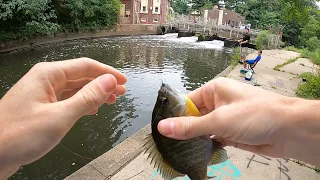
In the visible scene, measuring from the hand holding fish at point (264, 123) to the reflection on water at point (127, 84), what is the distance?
371 cm

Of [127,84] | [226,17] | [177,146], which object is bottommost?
[127,84]

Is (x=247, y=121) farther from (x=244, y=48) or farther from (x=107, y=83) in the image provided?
(x=244, y=48)

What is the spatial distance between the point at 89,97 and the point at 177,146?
736 millimetres

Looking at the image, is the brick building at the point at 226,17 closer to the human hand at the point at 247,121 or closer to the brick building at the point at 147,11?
the brick building at the point at 147,11

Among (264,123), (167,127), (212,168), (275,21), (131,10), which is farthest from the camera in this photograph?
(275,21)

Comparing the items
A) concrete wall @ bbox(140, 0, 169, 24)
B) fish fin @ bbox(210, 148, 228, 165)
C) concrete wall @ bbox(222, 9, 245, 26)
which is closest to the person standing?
fish fin @ bbox(210, 148, 228, 165)

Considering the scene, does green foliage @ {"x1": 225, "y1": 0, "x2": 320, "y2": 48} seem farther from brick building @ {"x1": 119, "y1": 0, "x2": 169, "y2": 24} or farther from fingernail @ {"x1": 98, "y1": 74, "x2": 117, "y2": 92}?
brick building @ {"x1": 119, "y1": 0, "x2": 169, "y2": 24}

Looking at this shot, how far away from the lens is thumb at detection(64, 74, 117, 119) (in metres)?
1.64

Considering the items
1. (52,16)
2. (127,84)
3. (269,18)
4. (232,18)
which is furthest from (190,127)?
(232,18)

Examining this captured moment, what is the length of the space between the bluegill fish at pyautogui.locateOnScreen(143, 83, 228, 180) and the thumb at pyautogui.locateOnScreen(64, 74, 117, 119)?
0.41m

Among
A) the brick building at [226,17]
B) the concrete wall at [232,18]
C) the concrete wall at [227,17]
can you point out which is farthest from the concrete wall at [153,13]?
the concrete wall at [232,18]

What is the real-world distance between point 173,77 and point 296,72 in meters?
6.91

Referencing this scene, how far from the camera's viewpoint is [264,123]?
1.49 meters

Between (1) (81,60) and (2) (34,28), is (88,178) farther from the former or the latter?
(2) (34,28)
